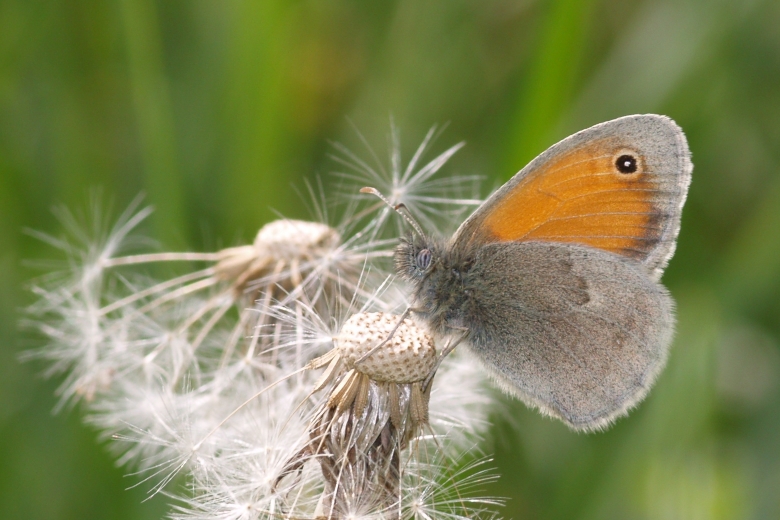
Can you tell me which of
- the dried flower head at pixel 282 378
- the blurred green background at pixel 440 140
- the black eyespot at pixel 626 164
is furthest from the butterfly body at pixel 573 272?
the blurred green background at pixel 440 140

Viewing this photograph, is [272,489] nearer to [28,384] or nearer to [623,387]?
[623,387]

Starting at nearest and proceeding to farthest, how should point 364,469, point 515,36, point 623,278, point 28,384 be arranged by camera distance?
point 364,469 < point 623,278 < point 28,384 < point 515,36

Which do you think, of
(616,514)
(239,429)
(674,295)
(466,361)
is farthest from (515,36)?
(239,429)

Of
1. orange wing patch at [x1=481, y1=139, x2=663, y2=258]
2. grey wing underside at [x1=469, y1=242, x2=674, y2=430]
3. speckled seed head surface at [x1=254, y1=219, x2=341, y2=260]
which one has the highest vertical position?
speckled seed head surface at [x1=254, y1=219, x2=341, y2=260]

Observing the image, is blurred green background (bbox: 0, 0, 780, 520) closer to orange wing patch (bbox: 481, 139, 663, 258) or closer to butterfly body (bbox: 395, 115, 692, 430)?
butterfly body (bbox: 395, 115, 692, 430)

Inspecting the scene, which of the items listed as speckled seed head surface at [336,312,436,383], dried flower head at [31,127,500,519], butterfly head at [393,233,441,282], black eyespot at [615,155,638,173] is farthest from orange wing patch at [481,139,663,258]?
speckled seed head surface at [336,312,436,383]

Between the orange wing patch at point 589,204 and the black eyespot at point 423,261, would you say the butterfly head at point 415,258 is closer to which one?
the black eyespot at point 423,261
